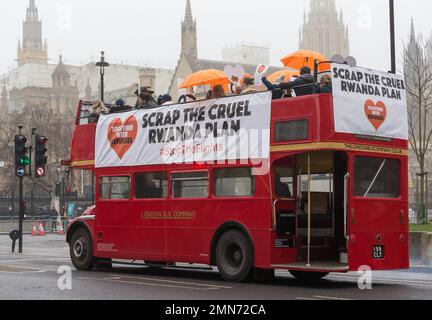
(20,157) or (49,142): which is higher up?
(49,142)

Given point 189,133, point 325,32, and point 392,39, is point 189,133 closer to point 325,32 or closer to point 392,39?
point 392,39

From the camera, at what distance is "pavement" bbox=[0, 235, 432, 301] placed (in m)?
13.5

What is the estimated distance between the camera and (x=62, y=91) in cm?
Result: 17062

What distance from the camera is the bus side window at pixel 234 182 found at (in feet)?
53.2

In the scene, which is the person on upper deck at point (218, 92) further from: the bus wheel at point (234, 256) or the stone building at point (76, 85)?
the stone building at point (76, 85)

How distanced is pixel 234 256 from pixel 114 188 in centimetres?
442

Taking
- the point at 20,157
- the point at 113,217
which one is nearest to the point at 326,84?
the point at 113,217

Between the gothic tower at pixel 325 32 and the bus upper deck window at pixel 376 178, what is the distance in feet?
584

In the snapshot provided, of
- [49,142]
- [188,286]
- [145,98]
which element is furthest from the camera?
[49,142]

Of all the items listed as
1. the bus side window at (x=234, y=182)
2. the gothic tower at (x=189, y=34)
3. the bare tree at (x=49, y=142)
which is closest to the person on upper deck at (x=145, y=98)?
the bus side window at (x=234, y=182)

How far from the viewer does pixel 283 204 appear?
1595cm

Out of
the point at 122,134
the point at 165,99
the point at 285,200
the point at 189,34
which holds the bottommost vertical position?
the point at 285,200
